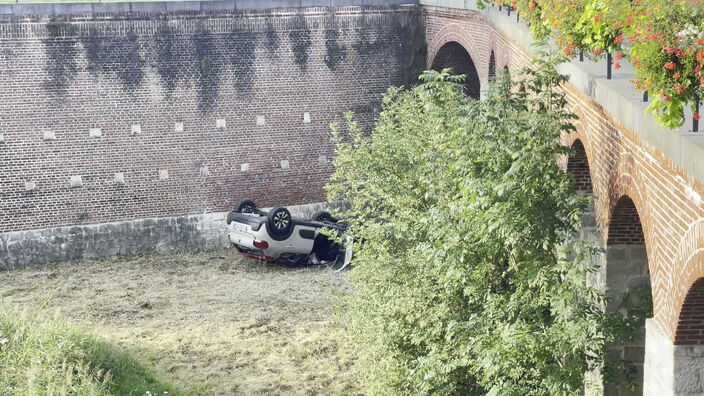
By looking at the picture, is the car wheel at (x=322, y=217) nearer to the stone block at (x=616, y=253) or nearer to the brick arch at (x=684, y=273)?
the stone block at (x=616, y=253)

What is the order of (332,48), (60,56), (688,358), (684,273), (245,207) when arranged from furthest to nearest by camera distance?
1. (332,48)
2. (245,207)
3. (60,56)
4. (688,358)
5. (684,273)

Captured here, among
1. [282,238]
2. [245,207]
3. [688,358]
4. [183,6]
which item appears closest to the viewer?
[688,358]

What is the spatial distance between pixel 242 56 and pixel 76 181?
420cm

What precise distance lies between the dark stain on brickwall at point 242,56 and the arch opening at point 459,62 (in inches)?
150

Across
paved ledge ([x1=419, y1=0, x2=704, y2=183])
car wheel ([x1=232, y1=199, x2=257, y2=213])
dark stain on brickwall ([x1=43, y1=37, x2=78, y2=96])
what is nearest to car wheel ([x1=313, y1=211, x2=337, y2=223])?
car wheel ([x1=232, y1=199, x2=257, y2=213])

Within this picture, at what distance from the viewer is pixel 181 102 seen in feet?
65.2

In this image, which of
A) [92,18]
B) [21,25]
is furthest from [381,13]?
[21,25]

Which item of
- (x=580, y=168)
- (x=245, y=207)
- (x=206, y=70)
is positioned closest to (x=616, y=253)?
(x=580, y=168)

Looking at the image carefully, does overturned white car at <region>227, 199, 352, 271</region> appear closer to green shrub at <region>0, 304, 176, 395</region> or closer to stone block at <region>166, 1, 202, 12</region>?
stone block at <region>166, 1, 202, 12</region>

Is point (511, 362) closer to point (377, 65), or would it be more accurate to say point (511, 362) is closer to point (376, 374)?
point (376, 374)

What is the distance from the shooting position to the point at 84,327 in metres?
15.8

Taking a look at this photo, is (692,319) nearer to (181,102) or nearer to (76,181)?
(181,102)

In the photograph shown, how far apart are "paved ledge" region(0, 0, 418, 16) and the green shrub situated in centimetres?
696

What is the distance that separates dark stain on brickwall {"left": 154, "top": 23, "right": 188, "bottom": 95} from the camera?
64.1ft
